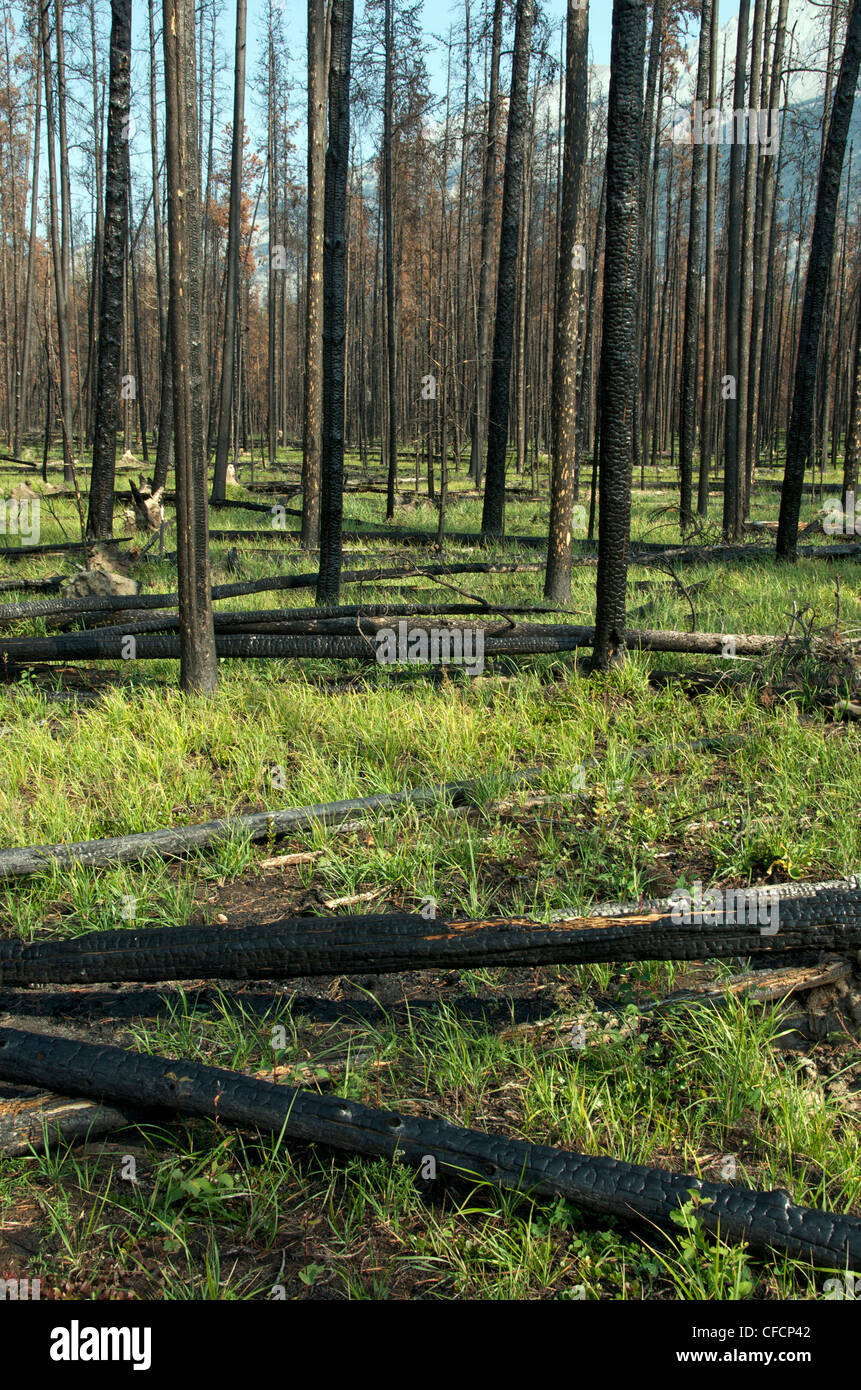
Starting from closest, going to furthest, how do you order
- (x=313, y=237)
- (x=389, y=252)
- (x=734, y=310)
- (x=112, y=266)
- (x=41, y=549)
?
(x=41, y=549), (x=112, y=266), (x=313, y=237), (x=734, y=310), (x=389, y=252)

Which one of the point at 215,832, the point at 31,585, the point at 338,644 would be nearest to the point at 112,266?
the point at 31,585

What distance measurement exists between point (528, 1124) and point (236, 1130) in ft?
2.44

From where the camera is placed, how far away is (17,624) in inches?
267

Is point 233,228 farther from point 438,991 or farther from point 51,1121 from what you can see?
point 51,1121

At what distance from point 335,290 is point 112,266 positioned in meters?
4.33

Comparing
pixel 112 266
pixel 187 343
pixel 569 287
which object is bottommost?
pixel 187 343

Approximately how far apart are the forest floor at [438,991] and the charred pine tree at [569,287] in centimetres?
131

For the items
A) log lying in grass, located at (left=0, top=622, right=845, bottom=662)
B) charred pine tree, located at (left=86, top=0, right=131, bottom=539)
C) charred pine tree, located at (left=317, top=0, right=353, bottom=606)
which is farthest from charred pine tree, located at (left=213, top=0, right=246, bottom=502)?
log lying in grass, located at (left=0, top=622, right=845, bottom=662)

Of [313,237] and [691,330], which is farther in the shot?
[691,330]

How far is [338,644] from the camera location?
591 centimetres

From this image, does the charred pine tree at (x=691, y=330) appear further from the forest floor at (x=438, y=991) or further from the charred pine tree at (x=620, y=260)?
the charred pine tree at (x=620, y=260)

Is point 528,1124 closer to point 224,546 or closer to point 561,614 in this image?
point 561,614

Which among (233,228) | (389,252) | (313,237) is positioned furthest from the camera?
(389,252)

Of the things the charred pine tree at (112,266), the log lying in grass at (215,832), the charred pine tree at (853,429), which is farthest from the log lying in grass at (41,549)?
the charred pine tree at (853,429)
